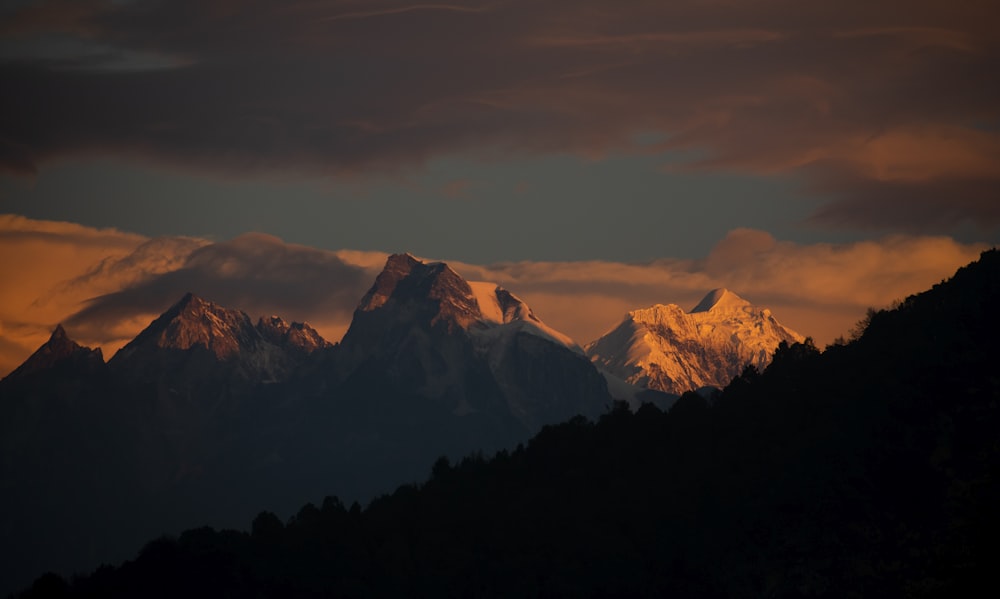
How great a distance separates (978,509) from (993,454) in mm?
27493

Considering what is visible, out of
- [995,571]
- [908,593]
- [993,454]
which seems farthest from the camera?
[993,454]

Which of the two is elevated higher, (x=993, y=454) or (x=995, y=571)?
(x=993, y=454)

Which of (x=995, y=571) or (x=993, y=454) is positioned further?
(x=993, y=454)

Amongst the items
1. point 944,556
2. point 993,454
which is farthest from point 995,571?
point 993,454

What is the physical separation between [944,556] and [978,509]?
6.47 m

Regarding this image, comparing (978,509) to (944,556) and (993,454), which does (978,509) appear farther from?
(993,454)

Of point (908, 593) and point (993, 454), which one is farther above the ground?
point (993, 454)

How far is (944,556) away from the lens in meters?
145

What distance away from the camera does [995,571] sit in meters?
140

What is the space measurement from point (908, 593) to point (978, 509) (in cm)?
1018

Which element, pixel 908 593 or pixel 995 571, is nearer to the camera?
pixel 995 571

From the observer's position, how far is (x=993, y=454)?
575 ft

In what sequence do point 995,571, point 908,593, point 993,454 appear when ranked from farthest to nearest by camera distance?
point 993,454
point 908,593
point 995,571

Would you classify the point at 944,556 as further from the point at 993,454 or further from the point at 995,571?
the point at 993,454
